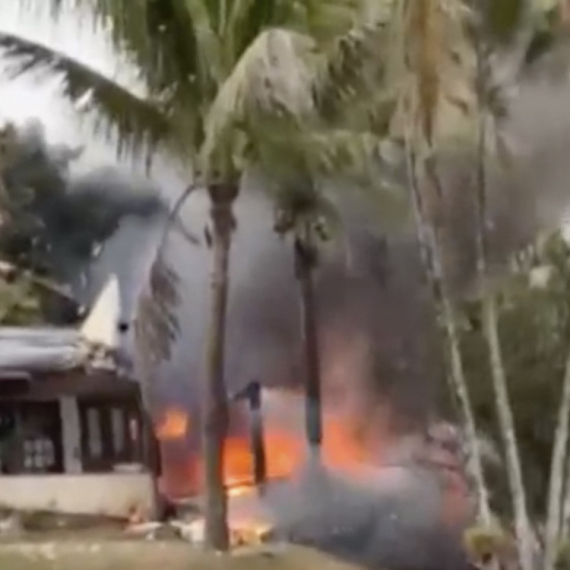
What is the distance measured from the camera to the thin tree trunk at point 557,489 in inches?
151

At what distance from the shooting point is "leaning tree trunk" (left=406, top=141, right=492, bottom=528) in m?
3.88

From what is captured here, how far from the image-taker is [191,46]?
3938mm

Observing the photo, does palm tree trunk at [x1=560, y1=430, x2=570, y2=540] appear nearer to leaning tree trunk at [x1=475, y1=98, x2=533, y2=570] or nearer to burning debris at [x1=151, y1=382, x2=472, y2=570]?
leaning tree trunk at [x1=475, y1=98, x2=533, y2=570]

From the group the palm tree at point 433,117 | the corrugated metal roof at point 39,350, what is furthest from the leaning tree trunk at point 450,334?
the corrugated metal roof at point 39,350

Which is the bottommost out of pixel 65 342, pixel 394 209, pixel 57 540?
pixel 57 540

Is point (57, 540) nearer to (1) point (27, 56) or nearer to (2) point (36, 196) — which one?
(2) point (36, 196)

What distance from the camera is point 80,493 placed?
159 inches

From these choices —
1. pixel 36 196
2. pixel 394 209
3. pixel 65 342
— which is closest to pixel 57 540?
pixel 65 342

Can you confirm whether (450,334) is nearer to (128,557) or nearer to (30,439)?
(128,557)

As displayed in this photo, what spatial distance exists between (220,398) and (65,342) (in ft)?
1.58

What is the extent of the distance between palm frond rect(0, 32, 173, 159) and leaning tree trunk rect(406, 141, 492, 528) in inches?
29.0

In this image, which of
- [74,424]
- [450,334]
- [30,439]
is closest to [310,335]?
[450,334]

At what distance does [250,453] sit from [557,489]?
0.87m

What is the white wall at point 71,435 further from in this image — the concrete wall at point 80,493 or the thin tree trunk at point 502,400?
the thin tree trunk at point 502,400
